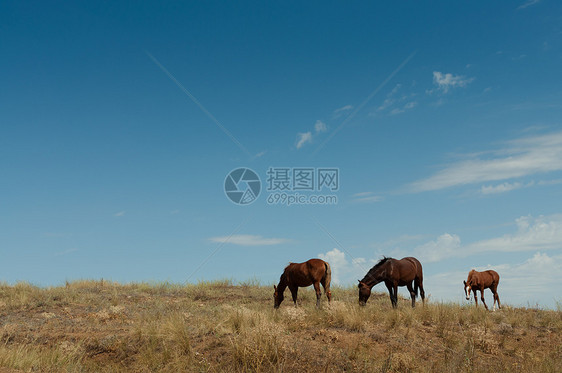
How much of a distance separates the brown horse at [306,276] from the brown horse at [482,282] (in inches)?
377

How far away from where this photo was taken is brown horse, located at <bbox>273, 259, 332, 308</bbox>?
18859 mm

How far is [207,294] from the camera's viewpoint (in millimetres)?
25391

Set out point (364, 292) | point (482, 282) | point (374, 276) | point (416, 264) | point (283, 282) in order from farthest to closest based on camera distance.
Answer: point (482, 282) → point (283, 282) → point (416, 264) → point (374, 276) → point (364, 292)

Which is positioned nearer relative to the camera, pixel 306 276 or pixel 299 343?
pixel 299 343

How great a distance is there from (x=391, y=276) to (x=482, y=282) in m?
10.5

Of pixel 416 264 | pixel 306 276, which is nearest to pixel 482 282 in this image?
pixel 416 264

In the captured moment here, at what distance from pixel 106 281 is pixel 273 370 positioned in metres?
24.0

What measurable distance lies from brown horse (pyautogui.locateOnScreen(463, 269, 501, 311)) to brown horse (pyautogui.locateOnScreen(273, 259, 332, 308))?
959cm

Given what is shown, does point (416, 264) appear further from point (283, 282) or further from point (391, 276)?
point (283, 282)

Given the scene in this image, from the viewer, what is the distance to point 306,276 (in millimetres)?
19172

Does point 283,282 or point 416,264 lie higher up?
point 416,264

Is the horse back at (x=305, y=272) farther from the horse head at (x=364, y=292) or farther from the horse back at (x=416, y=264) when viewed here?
the horse back at (x=416, y=264)

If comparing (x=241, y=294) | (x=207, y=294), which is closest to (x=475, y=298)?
(x=241, y=294)

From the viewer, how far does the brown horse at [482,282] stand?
80.6 ft
